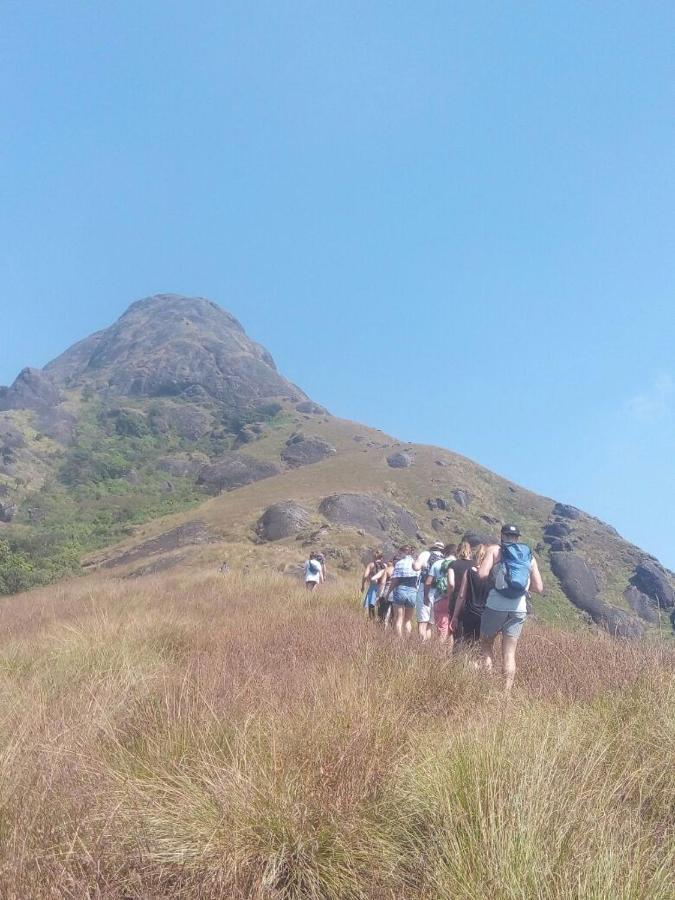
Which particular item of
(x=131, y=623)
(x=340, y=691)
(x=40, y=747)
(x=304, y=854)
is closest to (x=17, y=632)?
(x=131, y=623)

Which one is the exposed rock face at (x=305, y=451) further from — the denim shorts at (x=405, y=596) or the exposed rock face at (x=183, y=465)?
the denim shorts at (x=405, y=596)

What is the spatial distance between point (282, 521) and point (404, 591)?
132ft

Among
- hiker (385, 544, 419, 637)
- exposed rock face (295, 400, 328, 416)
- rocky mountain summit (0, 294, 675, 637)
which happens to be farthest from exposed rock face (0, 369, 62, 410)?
hiker (385, 544, 419, 637)

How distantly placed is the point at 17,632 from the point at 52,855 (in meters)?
7.68

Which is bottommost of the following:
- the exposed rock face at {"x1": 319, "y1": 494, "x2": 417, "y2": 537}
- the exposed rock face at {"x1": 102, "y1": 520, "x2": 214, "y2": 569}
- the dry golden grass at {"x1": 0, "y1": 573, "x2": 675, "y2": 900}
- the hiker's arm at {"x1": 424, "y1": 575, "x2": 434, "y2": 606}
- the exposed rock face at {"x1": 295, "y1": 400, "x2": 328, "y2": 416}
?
the exposed rock face at {"x1": 102, "y1": 520, "x2": 214, "y2": 569}

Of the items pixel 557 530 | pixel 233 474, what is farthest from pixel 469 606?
pixel 233 474

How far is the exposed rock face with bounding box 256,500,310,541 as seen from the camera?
46.8 meters

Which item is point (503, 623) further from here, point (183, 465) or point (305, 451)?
point (183, 465)

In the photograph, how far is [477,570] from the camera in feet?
21.0

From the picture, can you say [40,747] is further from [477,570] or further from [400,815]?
[477,570]

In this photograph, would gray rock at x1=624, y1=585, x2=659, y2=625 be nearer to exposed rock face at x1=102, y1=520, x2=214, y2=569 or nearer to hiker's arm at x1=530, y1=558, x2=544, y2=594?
exposed rock face at x1=102, y1=520, x2=214, y2=569

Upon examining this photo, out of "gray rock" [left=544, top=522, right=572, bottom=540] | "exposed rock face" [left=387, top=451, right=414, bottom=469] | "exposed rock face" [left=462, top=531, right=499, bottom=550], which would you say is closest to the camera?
"exposed rock face" [left=462, top=531, right=499, bottom=550]

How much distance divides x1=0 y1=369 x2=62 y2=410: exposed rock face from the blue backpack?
16274 centimetres

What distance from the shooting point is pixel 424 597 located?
8.12 meters
